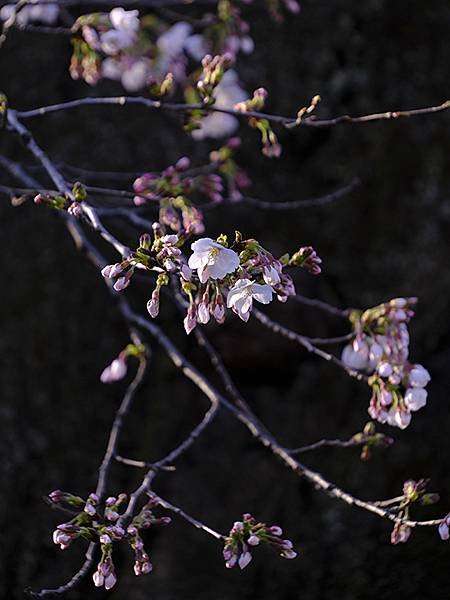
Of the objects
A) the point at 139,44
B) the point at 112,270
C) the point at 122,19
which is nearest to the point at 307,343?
the point at 112,270

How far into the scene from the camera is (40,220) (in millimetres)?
2127

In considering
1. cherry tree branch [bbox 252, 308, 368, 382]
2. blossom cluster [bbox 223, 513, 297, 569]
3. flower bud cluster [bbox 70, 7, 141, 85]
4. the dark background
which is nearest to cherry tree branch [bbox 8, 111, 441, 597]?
cherry tree branch [bbox 252, 308, 368, 382]

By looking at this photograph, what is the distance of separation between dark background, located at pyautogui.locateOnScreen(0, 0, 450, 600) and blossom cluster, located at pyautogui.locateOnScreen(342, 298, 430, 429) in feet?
1.88

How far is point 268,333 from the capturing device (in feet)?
6.70

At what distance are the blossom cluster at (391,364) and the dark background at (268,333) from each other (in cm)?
57

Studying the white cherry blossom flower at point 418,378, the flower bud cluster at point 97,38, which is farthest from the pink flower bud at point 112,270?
the flower bud cluster at point 97,38

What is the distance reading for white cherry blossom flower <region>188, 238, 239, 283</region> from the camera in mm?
908

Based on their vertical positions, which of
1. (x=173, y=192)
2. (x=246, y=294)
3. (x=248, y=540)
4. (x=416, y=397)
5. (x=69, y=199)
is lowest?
(x=248, y=540)

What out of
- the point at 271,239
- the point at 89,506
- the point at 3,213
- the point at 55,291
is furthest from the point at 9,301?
the point at 89,506

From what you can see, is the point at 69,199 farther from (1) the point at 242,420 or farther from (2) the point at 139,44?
(2) the point at 139,44

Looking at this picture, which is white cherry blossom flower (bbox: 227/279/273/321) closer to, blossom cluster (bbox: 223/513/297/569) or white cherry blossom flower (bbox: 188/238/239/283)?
white cherry blossom flower (bbox: 188/238/239/283)

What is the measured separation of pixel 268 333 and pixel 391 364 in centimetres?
91

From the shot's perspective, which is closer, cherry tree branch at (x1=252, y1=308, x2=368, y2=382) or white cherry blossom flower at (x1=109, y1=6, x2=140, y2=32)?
cherry tree branch at (x1=252, y1=308, x2=368, y2=382)

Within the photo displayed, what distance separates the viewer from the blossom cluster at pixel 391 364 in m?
1.12
